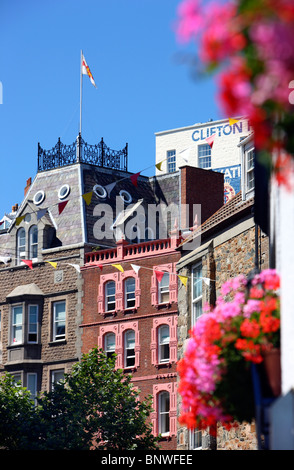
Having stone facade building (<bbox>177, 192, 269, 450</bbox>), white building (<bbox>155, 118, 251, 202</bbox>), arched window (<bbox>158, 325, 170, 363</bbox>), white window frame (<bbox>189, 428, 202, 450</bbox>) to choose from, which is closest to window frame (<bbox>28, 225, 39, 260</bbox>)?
arched window (<bbox>158, 325, 170, 363</bbox>)

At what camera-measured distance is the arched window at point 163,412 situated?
4691 centimetres

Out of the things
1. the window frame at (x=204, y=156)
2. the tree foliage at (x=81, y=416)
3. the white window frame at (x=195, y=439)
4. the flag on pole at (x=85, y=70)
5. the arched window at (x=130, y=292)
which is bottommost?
the white window frame at (x=195, y=439)

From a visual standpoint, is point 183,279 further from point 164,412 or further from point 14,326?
point 14,326

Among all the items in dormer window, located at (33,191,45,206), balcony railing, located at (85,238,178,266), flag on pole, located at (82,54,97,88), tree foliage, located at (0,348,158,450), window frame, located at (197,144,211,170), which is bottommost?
tree foliage, located at (0,348,158,450)

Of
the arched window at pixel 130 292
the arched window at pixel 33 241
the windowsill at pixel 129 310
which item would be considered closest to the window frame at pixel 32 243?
the arched window at pixel 33 241

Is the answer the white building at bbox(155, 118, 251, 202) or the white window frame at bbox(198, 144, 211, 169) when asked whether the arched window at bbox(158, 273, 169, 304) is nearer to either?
the white building at bbox(155, 118, 251, 202)

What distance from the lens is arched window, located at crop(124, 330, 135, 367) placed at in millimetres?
49312

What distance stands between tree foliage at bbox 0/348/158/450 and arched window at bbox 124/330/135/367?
7845 millimetres

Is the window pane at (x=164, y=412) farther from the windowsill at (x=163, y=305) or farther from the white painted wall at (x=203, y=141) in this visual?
the white painted wall at (x=203, y=141)

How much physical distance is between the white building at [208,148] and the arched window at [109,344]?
24254 millimetres

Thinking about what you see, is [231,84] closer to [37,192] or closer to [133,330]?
[133,330]

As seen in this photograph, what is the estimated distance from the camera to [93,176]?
55.6 meters

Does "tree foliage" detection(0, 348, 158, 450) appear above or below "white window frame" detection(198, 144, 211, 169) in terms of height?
below

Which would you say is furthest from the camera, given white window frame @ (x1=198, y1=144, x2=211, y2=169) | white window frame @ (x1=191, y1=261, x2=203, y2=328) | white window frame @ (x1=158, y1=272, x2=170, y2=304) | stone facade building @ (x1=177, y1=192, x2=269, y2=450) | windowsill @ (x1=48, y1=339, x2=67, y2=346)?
white window frame @ (x1=198, y1=144, x2=211, y2=169)
